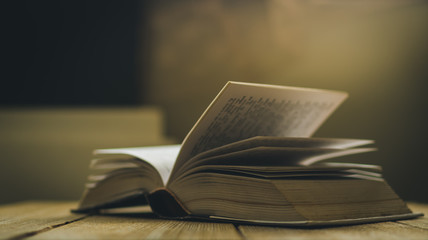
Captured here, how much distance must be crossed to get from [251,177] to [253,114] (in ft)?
0.39

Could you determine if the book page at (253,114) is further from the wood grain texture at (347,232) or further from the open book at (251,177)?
the wood grain texture at (347,232)

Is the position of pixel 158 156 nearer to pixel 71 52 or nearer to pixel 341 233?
pixel 341 233

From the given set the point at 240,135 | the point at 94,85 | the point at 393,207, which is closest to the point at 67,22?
the point at 94,85

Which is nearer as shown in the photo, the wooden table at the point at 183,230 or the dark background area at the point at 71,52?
the wooden table at the point at 183,230

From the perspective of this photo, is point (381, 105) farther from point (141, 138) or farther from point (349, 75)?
point (141, 138)

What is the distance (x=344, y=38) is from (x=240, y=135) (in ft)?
5.81

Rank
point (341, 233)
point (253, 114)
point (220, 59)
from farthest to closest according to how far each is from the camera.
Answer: point (220, 59) → point (253, 114) → point (341, 233)

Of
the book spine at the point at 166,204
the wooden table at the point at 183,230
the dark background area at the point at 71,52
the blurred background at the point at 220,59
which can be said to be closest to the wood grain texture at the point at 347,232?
the wooden table at the point at 183,230

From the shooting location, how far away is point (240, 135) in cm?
71

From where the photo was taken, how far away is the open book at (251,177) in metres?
0.58

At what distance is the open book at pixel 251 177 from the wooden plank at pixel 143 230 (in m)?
0.04

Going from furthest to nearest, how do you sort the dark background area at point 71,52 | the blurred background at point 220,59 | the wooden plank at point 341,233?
the dark background area at point 71,52, the blurred background at point 220,59, the wooden plank at point 341,233

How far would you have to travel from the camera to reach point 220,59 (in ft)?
7.95

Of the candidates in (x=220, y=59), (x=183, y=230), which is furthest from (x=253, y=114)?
(x=220, y=59)
